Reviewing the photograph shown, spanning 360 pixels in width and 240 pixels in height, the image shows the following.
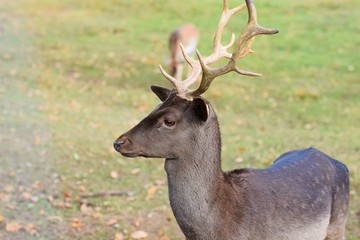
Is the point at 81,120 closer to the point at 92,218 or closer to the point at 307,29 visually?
the point at 92,218

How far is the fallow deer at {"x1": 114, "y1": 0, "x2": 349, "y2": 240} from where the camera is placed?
441 centimetres

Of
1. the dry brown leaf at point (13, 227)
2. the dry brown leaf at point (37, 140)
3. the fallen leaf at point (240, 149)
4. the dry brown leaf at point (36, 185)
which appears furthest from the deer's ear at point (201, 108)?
the dry brown leaf at point (37, 140)

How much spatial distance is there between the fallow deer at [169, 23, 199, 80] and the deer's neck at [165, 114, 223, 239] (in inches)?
338

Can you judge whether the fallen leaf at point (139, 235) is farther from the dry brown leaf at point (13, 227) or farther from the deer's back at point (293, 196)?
the deer's back at point (293, 196)

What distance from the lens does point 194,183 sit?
4.43 m

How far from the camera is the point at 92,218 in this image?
22.6 ft

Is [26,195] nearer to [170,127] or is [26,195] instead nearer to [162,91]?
[162,91]

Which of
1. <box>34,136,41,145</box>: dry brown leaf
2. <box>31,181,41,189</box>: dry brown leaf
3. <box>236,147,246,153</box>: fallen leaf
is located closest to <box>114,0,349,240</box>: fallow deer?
<box>31,181,41,189</box>: dry brown leaf

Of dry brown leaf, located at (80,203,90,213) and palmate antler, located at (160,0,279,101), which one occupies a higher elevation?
palmate antler, located at (160,0,279,101)

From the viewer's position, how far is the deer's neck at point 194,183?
441 cm

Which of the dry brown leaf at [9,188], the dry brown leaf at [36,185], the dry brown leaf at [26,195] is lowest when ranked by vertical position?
the dry brown leaf at [36,185]

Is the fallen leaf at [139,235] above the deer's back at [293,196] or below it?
below

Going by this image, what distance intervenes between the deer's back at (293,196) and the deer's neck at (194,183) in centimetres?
27

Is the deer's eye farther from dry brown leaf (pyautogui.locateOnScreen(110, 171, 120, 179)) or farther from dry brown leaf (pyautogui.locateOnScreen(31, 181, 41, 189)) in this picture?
dry brown leaf (pyautogui.locateOnScreen(110, 171, 120, 179))
